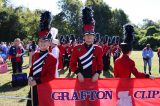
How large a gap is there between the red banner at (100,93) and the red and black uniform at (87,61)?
20 centimetres

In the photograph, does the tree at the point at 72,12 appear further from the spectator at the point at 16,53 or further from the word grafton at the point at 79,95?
the word grafton at the point at 79,95

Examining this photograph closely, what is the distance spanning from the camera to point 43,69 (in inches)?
279

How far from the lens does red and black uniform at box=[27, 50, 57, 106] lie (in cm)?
690

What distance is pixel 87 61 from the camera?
732 cm

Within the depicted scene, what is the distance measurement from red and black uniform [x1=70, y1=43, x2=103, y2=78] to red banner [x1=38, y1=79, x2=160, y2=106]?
0.20 m

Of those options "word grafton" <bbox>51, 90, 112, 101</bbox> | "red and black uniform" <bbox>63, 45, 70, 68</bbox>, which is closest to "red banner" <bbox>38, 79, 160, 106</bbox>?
"word grafton" <bbox>51, 90, 112, 101</bbox>

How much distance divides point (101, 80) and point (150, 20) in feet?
486

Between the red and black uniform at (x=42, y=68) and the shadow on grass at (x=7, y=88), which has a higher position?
the red and black uniform at (x=42, y=68)

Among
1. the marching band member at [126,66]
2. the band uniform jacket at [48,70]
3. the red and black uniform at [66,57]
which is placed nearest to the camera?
the band uniform jacket at [48,70]

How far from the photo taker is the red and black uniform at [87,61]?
7.30 metres

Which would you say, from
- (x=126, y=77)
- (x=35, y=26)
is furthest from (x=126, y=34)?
(x=35, y=26)

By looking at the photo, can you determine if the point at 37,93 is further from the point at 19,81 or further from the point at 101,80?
the point at 19,81

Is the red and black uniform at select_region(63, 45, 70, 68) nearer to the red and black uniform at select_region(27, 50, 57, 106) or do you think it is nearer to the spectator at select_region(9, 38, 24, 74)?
the spectator at select_region(9, 38, 24, 74)

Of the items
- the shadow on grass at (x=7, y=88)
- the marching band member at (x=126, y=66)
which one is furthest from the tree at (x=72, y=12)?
the marching band member at (x=126, y=66)
